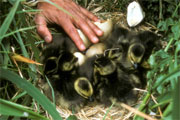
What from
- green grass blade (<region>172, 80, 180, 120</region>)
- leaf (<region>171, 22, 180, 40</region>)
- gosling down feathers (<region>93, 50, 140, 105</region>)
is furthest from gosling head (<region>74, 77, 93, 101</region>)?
green grass blade (<region>172, 80, 180, 120</region>)

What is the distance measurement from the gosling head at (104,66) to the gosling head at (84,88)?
122mm

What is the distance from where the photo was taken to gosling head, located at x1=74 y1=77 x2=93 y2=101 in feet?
5.52

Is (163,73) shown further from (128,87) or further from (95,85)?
(95,85)

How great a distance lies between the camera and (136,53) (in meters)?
1.72

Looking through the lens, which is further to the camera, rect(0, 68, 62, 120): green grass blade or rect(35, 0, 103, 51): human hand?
rect(35, 0, 103, 51): human hand

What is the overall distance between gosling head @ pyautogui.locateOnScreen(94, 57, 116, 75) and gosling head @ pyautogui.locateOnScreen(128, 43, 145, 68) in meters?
0.15

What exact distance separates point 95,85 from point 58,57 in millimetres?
336

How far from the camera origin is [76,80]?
5.74 ft

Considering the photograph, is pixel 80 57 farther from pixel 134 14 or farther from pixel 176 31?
pixel 176 31

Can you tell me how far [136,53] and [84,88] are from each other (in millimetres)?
442

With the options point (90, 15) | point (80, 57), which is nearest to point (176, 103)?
point (80, 57)

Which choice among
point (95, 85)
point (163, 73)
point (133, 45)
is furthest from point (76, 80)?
point (163, 73)

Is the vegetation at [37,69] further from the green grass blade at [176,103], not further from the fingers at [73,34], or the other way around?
the fingers at [73,34]

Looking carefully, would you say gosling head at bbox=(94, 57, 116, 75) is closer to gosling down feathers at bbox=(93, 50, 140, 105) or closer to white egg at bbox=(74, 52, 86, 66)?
gosling down feathers at bbox=(93, 50, 140, 105)
